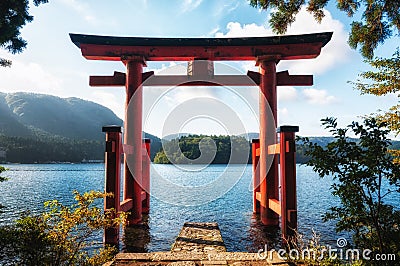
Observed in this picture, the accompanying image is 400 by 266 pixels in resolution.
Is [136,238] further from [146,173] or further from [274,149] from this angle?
[274,149]

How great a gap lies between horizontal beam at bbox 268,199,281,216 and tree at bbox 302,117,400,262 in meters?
2.80

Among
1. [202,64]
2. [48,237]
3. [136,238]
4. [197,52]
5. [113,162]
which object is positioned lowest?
[136,238]

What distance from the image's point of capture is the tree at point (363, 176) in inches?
115

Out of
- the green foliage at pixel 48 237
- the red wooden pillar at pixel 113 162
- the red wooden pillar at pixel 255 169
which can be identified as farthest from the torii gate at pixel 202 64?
the green foliage at pixel 48 237

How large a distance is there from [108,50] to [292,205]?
5508 millimetres

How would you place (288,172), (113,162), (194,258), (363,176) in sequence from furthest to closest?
1. (113,162)
2. (288,172)
3. (194,258)
4. (363,176)

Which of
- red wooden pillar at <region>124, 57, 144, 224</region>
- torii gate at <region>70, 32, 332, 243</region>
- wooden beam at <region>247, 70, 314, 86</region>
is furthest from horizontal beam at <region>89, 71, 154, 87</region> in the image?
wooden beam at <region>247, 70, 314, 86</region>

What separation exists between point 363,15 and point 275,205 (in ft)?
13.4

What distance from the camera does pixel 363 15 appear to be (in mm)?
4598

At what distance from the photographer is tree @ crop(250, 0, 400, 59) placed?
167 inches

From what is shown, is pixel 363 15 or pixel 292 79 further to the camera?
pixel 292 79

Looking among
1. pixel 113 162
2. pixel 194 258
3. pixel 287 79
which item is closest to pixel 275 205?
pixel 194 258

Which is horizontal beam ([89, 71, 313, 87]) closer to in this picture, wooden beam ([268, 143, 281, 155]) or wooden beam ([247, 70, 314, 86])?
wooden beam ([247, 70, 314, 86])

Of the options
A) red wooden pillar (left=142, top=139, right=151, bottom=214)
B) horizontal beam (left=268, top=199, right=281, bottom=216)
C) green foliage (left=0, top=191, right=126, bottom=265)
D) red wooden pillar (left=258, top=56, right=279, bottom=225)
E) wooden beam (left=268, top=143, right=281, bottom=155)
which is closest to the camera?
green foliage (left=0, top=191, right=126, bottom=265)
